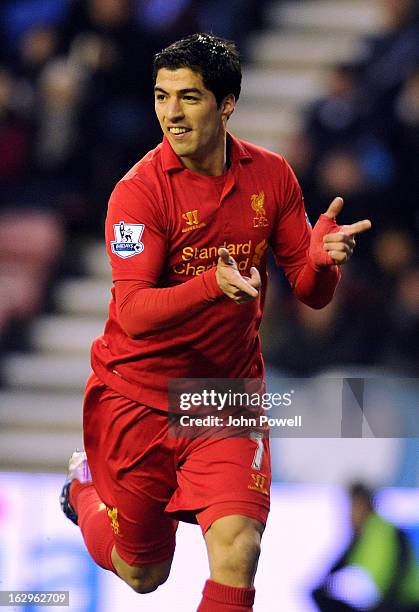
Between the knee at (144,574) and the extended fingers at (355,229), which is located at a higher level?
the extended fingers at (355,229)

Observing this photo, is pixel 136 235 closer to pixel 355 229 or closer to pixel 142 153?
pixel 355 229

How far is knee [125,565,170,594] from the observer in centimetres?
351

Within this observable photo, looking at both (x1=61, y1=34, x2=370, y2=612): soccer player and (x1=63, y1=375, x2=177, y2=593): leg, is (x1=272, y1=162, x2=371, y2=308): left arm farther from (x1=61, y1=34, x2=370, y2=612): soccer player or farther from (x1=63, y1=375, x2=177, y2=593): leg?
(x1=63, y1=375, x2=177, y2=593): leg

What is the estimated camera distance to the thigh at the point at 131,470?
3.30m

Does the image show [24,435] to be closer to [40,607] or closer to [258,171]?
[40,607]

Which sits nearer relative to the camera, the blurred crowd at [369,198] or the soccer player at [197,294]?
the soccer player at [197,294]

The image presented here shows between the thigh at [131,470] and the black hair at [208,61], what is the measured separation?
0.85 meters

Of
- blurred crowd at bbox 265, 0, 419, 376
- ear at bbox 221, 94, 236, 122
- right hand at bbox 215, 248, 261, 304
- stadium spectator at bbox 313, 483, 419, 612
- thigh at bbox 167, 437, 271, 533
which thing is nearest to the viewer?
right hand at bbox 215, 248, 261, 304

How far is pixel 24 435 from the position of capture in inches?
182

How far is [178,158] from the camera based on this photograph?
3.16m

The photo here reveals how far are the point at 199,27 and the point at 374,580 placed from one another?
219 cm

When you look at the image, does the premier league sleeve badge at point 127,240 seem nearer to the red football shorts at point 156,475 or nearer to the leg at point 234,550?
the red football shorts at point 156,475

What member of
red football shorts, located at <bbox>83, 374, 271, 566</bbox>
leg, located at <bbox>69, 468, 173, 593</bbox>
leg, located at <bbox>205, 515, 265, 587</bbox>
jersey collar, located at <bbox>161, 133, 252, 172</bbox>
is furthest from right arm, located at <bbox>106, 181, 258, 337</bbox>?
leg, located at <bbox>69, 468, 173, 593</bbox>

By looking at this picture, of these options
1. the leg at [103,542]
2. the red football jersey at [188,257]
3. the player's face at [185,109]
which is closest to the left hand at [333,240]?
the red football jersey at [188,257]
